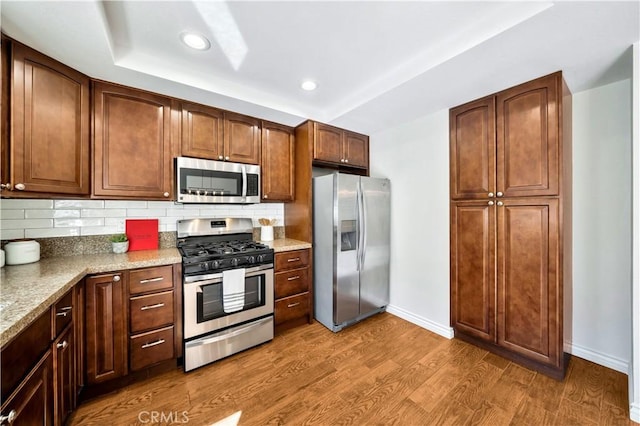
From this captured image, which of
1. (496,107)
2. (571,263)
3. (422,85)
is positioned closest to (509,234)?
(571,263)

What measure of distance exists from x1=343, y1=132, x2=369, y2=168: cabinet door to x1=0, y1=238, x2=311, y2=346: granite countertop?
2.16 metres

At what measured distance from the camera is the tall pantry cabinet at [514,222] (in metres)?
1.87

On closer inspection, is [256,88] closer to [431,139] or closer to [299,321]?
[431,139]

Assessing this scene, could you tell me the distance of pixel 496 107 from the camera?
215 cm

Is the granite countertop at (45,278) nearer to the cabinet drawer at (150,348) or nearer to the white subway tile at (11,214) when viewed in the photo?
the white subway tile at (11,214)

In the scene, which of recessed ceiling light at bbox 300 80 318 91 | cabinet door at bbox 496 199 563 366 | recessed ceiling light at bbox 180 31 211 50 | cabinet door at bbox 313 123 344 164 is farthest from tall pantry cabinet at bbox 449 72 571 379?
recessed ceiling light at bbox 180 31 211 50

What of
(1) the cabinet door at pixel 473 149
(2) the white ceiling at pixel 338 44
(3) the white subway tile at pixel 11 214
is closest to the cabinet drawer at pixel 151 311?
(3) the white subway tile at pixel 11 214

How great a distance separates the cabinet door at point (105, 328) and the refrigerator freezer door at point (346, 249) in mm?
1783

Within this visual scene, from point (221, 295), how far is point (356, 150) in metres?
2.28

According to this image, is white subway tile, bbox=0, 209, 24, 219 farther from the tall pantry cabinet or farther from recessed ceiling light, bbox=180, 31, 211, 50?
the tall pantry cabinet

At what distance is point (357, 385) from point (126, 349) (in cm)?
168

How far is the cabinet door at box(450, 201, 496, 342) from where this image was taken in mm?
2217

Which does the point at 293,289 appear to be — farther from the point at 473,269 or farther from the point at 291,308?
the point at 473,269

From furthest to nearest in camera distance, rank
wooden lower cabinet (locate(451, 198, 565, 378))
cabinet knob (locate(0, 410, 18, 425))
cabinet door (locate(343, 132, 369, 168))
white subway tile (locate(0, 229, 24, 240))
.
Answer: cabinet door (locate(343, 132, 369, 168)) → wooden lower cabinet (locate(451, 198, 565, 378)) → white subway tile (locate(0, 229, 24, 240)) → cabinet knob (locate(0, 410, 18, 425))
